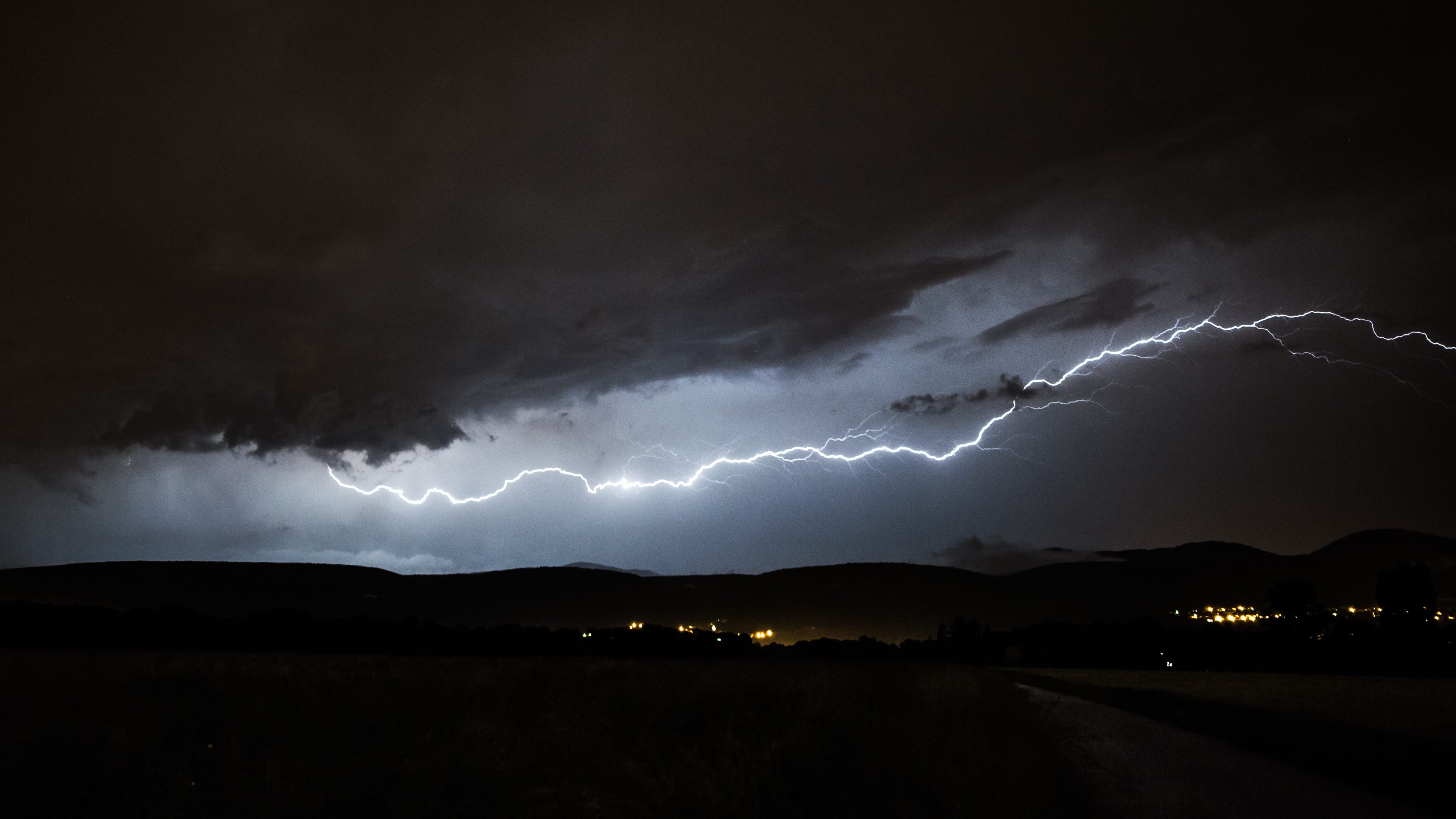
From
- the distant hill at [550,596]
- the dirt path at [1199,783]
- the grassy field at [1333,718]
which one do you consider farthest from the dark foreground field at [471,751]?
the distant hill at [550,596]

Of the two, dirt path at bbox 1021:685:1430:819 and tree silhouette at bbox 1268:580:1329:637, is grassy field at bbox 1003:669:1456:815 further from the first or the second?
tree silhouette at bbox 1268:580:1329:637

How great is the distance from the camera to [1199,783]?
14023mm

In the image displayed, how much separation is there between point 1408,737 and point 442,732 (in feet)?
62.0

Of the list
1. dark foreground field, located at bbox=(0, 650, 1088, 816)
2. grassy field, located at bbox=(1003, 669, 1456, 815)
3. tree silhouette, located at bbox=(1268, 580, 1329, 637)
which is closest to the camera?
dark foreground field, located at bbox=(0, 650, 1088, 816)

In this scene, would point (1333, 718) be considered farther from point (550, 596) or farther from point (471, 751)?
point (550, 596)

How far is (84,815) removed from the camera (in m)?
8.01

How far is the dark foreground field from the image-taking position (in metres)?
8.67

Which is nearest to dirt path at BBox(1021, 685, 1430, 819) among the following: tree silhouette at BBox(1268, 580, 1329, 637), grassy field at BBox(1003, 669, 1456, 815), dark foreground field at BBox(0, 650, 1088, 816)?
grassy field at BBox(1003, 669, 1456, 815)

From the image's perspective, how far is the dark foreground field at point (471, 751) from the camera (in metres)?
8.67

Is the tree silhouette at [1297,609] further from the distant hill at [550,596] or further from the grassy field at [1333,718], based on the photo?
the grassy field at [1333,718]

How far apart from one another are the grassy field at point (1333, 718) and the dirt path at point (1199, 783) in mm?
607

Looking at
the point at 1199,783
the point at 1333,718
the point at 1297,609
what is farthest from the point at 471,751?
the point at 1297,609

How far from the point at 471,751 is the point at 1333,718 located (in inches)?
891

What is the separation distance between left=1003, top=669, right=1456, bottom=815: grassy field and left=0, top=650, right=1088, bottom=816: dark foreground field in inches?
232
